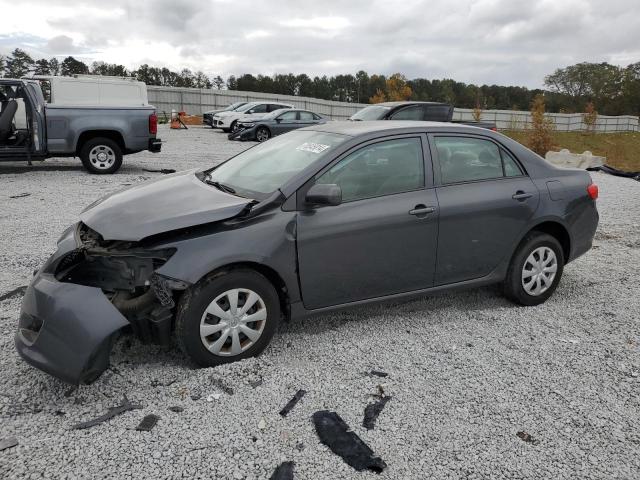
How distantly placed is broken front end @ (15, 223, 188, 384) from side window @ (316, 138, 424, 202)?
1.31 meters

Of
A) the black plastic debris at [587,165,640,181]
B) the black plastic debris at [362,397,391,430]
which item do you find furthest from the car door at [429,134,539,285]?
the black plastic debris at [587,165,640,181]

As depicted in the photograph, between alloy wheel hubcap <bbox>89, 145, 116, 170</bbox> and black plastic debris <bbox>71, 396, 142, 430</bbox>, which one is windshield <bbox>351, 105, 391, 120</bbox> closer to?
alloy wheel hubcap <bbox>89, 145, 116, 170</bbox>

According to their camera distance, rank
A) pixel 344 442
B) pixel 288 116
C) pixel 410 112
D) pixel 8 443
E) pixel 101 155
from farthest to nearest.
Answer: pixel 288 116 < pixel 410 112 < pixel 101 155 < pixel 344 442 < pixel 8 443

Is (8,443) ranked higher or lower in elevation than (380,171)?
lower

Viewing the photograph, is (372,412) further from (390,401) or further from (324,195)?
(324,195)

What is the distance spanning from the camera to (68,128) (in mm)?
10398

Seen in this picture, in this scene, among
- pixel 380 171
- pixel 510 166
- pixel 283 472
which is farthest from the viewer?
pixel 510 166

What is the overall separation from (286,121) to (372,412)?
19.2 m

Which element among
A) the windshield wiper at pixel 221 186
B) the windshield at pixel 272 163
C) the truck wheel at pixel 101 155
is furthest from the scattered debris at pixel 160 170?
the windshield wiper at pixel 221 186

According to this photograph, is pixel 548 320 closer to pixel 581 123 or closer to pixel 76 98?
pixel 76 98

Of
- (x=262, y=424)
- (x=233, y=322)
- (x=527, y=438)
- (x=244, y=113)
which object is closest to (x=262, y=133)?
(x=244, y=113)

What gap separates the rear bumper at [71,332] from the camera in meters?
2.94

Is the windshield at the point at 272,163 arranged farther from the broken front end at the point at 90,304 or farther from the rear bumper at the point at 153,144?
the rear bumper at the point at 153,144

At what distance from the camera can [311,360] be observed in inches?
144
